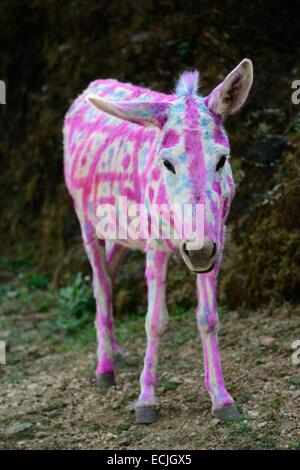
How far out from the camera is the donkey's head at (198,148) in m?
4.53

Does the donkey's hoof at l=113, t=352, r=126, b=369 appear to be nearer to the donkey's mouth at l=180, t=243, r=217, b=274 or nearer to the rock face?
the rock face

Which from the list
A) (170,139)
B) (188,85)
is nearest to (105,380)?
(170,139)

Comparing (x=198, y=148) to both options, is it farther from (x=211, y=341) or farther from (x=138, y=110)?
(x=211, y=341)

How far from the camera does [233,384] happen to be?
5516 mm

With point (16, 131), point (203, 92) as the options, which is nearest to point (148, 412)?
point (203, 92)

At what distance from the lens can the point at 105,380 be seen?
20.1 feet

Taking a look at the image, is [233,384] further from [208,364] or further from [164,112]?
[164,112]

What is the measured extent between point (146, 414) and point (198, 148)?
1643 mm

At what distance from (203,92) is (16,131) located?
131 inches

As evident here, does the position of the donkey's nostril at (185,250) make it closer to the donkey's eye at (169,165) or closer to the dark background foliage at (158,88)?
the donkey's eye at (169,165)

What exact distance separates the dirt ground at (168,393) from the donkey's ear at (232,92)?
1.66 m

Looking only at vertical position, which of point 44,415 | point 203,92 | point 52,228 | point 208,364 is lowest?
point 44,415

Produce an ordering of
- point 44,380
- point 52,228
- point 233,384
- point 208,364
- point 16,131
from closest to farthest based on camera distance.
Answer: point 208,364 < point 233,384 < point 44,380 < point 52,228 < point 16,131

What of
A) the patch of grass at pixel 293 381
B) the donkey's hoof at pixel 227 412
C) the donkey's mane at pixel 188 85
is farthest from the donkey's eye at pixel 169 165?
the patch of grass at pixel 293 381
